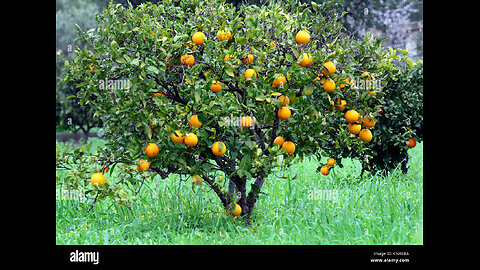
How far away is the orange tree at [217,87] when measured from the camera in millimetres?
2701

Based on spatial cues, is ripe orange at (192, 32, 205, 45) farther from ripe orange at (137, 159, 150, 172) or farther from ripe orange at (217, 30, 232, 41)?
ripe orange at (137, 159, 150, 172)

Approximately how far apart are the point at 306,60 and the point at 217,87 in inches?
24.2

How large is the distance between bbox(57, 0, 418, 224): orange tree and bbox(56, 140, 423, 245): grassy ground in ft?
1.00

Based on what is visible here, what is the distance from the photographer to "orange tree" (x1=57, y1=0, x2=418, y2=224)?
2701mm

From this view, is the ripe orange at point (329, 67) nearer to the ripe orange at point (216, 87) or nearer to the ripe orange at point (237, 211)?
the ripe orange at point (216, 87)

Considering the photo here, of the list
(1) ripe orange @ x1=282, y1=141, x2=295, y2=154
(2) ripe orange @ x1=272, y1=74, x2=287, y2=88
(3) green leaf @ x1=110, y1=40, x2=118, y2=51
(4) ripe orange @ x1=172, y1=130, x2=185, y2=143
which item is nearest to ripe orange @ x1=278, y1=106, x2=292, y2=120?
(2) ripe orange @ x1=272, y1=74, x2=287, y2=88

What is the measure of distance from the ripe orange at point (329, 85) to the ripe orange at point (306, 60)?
171mm

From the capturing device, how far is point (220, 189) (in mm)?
3283

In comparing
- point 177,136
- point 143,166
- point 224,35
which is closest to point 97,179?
point 143,166
